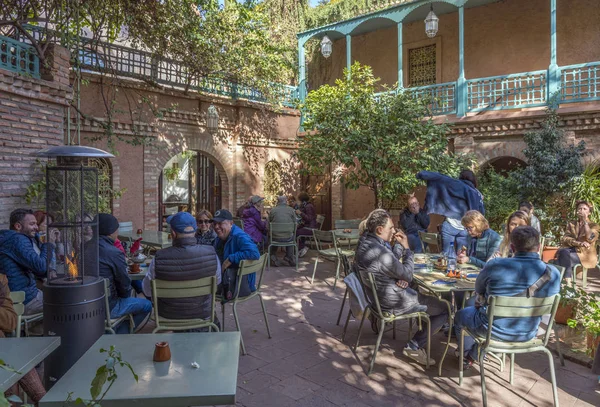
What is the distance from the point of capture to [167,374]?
240 cm

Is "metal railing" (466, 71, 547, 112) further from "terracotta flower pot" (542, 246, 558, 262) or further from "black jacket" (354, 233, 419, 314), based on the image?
"black jacket" (354, 233, 419, 314)

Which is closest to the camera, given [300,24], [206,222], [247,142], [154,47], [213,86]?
[206,222]

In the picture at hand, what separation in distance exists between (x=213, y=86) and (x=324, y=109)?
3.25m

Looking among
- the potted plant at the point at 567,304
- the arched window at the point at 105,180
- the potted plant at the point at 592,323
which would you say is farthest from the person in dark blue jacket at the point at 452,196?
the arched window at the point at 105,180

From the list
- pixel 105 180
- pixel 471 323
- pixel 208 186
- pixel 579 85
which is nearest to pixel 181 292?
pixel 471 323

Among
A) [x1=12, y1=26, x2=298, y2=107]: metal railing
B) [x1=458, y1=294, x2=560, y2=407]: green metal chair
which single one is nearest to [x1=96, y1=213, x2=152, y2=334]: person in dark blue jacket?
[x1=458, y1=294, x2=560, y2=407]: green metal chair

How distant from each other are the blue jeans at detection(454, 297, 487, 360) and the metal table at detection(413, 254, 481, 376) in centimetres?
19

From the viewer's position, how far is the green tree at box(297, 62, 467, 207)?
927cm

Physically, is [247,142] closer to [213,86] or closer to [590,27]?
[213,86]

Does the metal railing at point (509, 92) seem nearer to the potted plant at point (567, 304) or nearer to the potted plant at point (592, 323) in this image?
the potted plant at point (567, 304)

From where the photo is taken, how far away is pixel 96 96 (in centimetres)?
906

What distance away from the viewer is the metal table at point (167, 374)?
2158mm

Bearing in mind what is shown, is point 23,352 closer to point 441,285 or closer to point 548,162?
point 441,285

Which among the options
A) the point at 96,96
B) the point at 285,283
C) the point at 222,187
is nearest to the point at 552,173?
the point at 285,283
